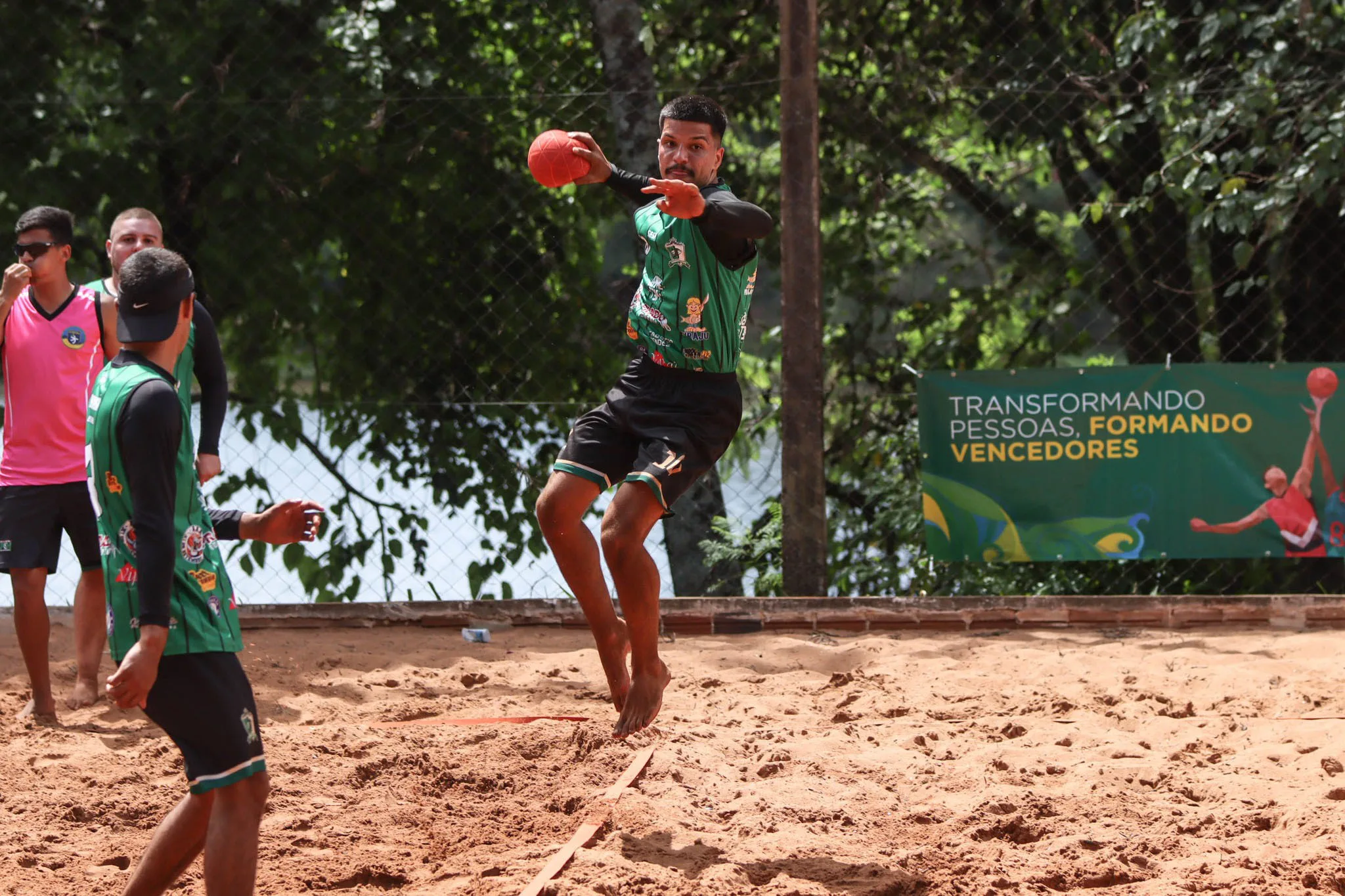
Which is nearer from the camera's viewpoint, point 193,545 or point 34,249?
point 193,545

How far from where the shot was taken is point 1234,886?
3.15m

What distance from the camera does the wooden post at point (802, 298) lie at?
648 cm

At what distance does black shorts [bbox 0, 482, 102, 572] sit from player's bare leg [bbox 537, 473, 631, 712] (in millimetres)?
1974

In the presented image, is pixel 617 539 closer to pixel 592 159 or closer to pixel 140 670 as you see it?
pixel 592 159

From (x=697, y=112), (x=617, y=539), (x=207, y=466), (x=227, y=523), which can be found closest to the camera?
(x=227, y=523)

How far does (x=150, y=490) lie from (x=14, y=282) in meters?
2.68

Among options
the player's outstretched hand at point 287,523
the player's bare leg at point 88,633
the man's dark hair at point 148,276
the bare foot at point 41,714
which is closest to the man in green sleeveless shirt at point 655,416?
the player's outstretched hand at point 287,523

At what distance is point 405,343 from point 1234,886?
526 cm

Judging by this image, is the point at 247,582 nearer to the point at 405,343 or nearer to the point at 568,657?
the point at 405,343

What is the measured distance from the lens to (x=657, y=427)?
412cm

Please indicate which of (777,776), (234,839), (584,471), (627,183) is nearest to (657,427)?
(584,471)

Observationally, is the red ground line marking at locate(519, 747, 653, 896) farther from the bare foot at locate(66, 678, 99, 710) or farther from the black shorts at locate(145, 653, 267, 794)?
the bare foot at locate(66, 678, 99, 710)

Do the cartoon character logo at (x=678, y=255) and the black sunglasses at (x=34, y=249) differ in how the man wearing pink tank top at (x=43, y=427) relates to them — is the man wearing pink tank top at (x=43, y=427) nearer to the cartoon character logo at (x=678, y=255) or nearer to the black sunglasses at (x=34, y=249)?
the black sunglasses at (x=34, y=249)

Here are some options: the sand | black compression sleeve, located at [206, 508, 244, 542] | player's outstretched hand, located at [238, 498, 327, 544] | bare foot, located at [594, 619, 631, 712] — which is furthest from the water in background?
player's outstretched hand, located at [238, 498, 327, 544]
